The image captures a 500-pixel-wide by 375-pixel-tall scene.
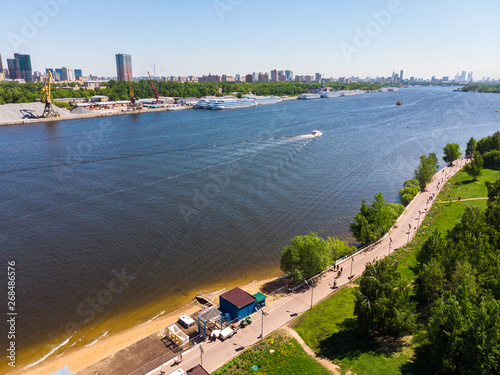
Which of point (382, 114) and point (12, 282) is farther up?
point (382, 114)

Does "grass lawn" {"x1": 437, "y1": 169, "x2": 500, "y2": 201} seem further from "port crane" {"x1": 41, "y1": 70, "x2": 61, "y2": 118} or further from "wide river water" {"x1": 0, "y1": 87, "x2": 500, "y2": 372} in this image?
"port crane" {"x1": 41, "y1": 70, "x2": 61, "y2": 118}

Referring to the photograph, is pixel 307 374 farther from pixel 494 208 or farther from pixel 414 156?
pixel 414 156

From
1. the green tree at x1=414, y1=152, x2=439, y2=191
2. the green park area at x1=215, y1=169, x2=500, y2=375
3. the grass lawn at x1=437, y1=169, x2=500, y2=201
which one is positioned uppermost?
the green tree at x1=414, y1=152, x2=439, y2=191

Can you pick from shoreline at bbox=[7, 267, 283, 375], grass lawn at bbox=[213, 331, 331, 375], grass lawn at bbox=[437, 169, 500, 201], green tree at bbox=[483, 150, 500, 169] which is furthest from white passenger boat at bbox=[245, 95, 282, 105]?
grass lawn at bbox=[213, 331, 331, 375]

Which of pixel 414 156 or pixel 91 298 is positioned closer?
pixel 91 298

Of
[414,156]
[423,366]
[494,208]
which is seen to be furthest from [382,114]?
[423,366]

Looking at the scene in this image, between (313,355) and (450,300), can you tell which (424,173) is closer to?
(450,300)
